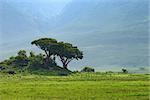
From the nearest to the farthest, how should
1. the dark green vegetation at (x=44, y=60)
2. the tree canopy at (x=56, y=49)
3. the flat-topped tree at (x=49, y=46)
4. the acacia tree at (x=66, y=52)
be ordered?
the dark green vegetation at (x=44, y=60), the flat-topped tree at (x=49, y=46), the tree canopy at (x=56, y=49), the acacia tree at (x=66, y=52)

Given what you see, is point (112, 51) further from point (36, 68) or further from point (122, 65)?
point (36, 68)

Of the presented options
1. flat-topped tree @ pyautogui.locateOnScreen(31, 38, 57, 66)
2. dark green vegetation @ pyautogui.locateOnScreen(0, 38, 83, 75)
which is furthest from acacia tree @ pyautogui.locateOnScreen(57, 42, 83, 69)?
flat-topped tree @ pyautogui.locateOnScreen(31, 38, 57, 66)

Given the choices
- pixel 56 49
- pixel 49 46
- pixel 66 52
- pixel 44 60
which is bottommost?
pixel 44 60

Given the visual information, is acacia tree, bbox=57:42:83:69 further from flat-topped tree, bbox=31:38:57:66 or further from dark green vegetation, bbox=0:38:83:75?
flat-topped tree, bbox=31:38:57:66

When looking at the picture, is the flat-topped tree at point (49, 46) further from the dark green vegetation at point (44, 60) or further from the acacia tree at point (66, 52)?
the acacia tree at point (66, 52)

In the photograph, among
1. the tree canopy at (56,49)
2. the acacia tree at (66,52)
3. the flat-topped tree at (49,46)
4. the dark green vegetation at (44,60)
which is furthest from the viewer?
the acacia tree at (66,52)

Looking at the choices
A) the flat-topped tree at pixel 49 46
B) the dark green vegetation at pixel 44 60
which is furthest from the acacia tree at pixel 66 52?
the flat-topped tree at pixel 49 46

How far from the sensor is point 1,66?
6153 centimetres

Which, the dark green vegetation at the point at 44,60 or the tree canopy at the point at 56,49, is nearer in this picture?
the dark green vegetation at the point at 44,60

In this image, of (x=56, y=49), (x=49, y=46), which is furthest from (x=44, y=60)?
(x=56, y=49)

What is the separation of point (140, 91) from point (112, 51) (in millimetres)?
167509

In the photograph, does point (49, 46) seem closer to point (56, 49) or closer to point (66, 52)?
point (56, 49)

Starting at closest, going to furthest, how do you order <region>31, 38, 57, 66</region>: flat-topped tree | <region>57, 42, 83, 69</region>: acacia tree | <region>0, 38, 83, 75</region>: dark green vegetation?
<region>0, 38, 83, 75</region>: dark green vegetation, <region>31, 38, 57, 66</region>: flat-topped tree, <region>57, 42, 83, 69</region>: acacia tree

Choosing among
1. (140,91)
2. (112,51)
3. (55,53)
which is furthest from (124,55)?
(140,91)
